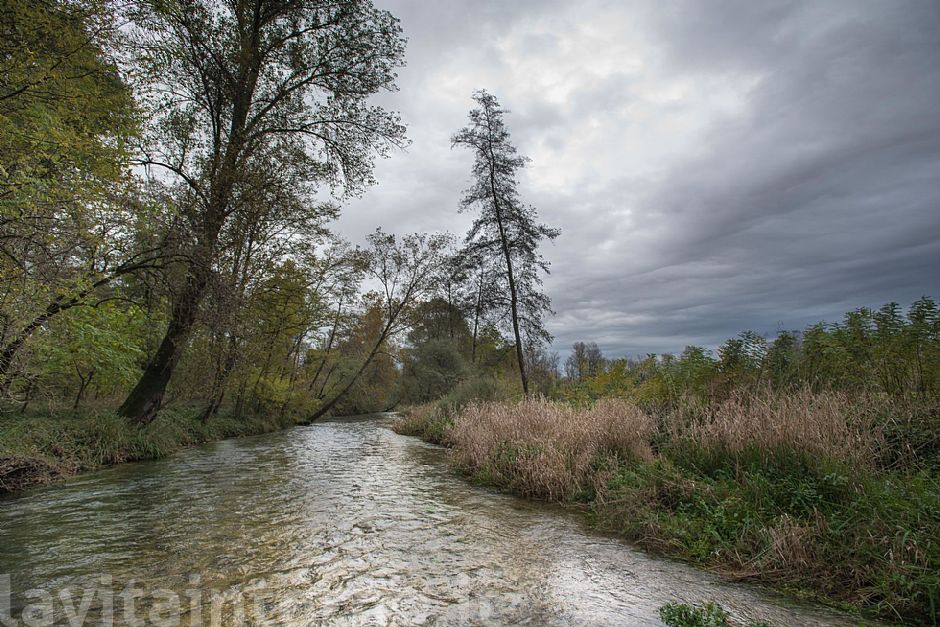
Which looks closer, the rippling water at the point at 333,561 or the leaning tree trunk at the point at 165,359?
the rippling water at the point at 333,561

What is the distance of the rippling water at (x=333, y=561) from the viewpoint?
3.11m

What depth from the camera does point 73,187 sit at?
210 inches

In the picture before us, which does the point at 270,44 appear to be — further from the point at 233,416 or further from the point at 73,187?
the point at 233,416

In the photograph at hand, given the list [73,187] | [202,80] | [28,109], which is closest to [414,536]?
[73,187]

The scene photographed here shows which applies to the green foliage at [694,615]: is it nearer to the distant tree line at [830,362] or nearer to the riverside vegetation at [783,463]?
the riverside vegetation at [783,463]

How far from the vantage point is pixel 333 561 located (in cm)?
404

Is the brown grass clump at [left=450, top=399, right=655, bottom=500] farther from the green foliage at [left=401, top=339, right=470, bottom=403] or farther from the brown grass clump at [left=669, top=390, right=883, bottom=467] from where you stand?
the green foliage at [left=401, top=339, right=470, bottom=403]

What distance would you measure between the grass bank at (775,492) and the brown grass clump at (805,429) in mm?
16

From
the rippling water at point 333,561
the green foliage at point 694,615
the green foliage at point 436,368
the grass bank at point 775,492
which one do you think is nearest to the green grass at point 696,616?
the green foliage at point 694,615

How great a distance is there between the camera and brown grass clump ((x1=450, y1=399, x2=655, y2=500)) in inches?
262

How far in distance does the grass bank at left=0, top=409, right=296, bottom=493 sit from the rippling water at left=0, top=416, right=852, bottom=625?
2.57ft

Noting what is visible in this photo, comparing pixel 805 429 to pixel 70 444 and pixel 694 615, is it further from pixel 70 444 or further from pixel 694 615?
pixel 70 444

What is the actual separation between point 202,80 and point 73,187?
8139mm

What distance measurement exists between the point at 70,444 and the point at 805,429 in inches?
507
